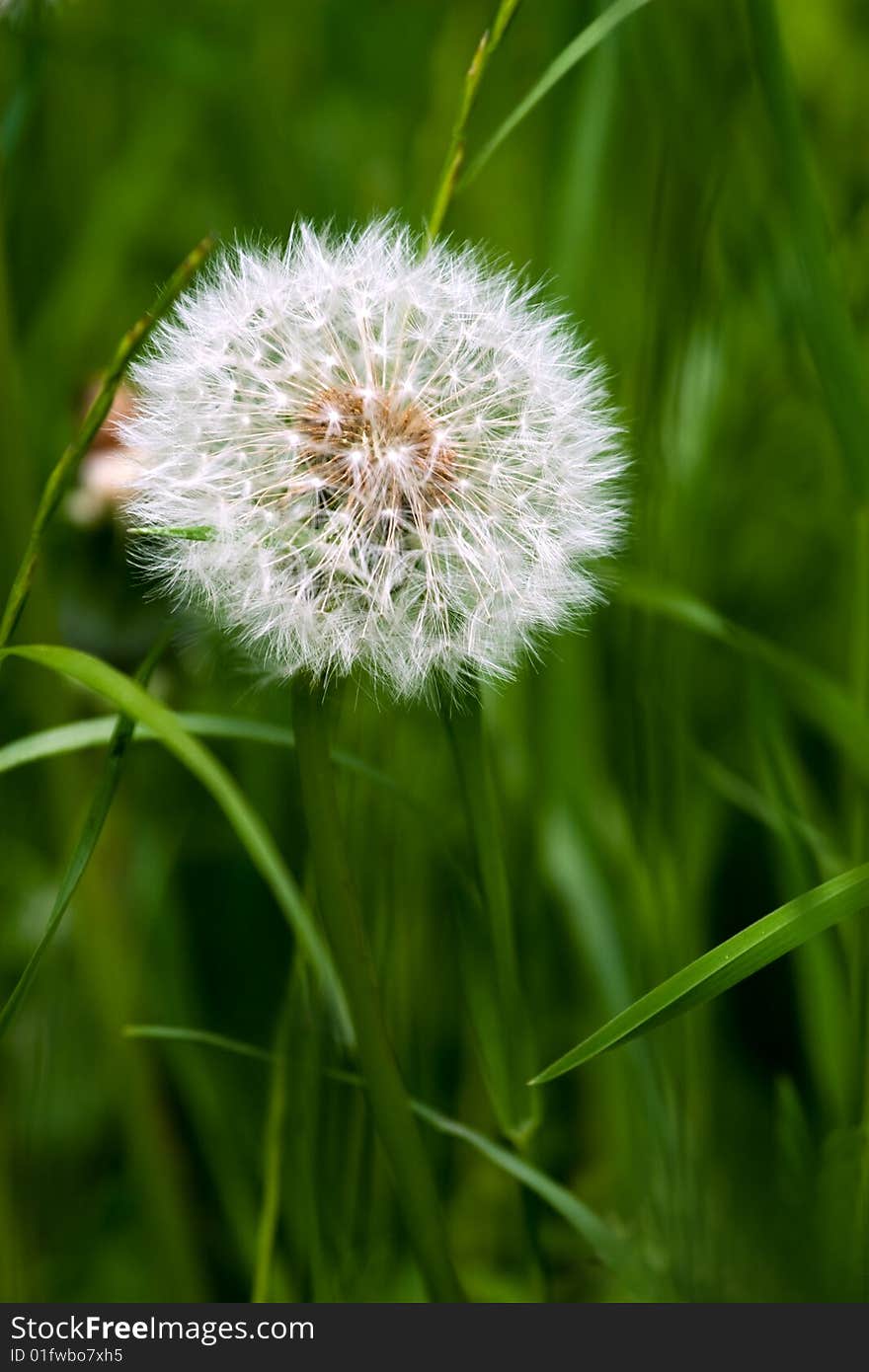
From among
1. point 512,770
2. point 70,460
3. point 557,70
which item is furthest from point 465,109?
point 512,770

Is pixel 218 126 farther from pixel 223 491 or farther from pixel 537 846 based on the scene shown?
pixel 223 491

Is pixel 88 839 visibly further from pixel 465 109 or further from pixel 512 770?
pixel 512 770

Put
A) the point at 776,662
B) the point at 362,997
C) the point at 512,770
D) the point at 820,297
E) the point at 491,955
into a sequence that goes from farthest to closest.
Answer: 1. the point at 512,770
2. the point at 776,662
3. the point at 820,297
4. the point at 491,955
5. the point at 362,997

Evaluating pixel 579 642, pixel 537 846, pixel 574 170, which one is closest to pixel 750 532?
pixel 579 642

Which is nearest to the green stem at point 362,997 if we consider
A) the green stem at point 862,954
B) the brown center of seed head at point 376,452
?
the brown center of seed head at point 376,452

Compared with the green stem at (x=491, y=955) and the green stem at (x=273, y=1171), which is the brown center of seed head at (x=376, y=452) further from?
the green stem at (x=273, y=1171)

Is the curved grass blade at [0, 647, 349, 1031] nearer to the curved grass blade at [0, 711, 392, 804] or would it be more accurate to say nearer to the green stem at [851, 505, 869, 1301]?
the curved grass blade at [0, 711, 392, 804]
